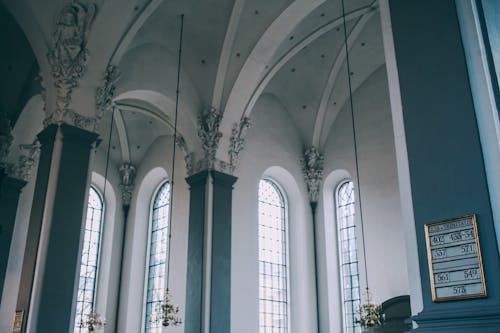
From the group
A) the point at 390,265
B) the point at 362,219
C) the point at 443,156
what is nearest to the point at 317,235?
the point at 362,219

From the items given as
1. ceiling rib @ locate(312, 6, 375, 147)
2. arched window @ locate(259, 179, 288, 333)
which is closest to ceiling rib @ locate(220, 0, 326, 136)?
ceiling rib @ locate(312, 6, 375, 147)

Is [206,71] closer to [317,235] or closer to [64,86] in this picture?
[64,86]

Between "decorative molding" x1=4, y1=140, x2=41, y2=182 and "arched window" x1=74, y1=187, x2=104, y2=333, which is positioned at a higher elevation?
"decorative molding" x1=4, y1=140, x2=41, y2=182

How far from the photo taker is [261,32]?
12734mm

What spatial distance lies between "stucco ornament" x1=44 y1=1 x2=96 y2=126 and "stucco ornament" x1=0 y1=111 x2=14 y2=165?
2.91 m

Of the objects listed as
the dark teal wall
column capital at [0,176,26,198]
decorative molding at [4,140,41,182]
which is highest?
decorative molding at [4,140,41,182]

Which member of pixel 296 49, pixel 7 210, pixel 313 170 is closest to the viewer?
pixel 7 210

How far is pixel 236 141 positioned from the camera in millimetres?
13688

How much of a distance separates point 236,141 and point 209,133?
80cm

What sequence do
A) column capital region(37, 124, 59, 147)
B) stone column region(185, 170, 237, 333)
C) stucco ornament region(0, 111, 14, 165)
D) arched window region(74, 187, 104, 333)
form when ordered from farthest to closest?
arched window region(74, 187, 104, 333), stucco ornament region(0, 111, 14, 165), stone column region(185, 170, 237, 333), column capital region(37, 124, 59, 147)

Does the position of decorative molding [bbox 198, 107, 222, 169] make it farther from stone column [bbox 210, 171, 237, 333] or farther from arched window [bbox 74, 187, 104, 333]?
arched window [bbox 74, 187, 104, 333]

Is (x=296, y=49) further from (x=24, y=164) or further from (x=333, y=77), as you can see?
(x=24, y=164)

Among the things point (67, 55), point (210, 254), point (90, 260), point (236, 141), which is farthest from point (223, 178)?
point (90, 260)

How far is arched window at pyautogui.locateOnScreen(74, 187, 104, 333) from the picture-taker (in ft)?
51.1
